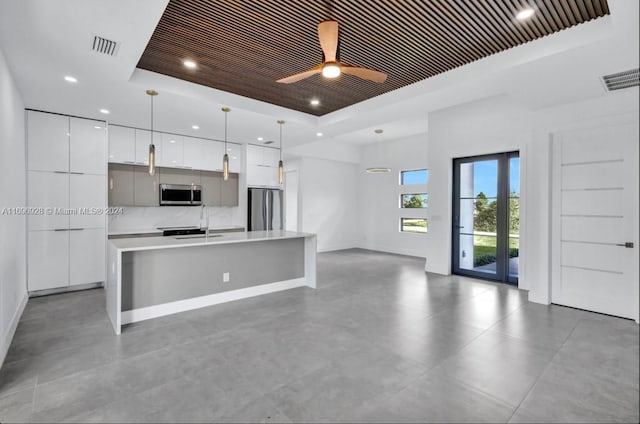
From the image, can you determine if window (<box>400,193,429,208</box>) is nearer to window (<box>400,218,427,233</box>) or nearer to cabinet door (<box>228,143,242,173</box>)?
window (<box>400,218,427,233</box>)

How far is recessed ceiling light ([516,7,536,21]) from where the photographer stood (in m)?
2.51

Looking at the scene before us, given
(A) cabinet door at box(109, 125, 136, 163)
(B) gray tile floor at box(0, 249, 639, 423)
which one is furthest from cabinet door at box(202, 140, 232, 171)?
(B) gray tile floor at box(0, 249, 639, 423)

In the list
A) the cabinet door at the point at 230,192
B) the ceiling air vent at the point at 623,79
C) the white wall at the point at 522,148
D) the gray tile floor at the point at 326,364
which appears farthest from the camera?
the cabinet door at the point at 230,192

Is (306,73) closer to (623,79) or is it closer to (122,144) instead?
(623,79)

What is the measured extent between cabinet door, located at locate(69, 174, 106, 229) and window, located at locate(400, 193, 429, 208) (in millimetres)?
6716

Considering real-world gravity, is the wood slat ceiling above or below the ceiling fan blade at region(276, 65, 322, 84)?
above

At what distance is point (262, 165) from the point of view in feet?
22.3

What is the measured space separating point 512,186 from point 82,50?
5.84 metres

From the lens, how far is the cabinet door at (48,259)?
167 inches

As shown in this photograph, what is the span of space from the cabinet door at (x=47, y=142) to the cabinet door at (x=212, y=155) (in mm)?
2185

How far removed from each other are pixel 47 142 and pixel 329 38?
4.42 meters

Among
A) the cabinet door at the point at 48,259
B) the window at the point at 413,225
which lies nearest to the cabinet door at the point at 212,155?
the cabinet door at the point at 48,259

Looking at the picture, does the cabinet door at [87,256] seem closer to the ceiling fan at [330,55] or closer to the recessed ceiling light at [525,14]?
the ceiling fan at [330,55]

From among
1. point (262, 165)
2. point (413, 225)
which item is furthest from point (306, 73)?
point (413, 225)
